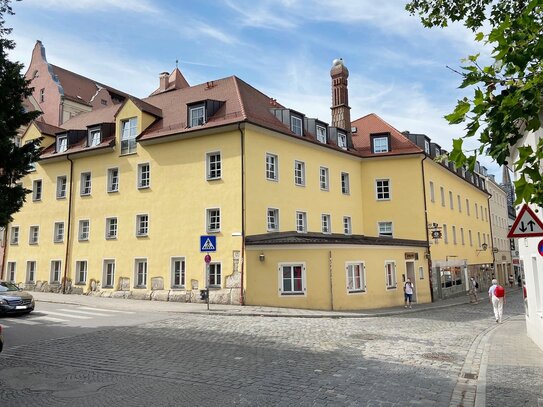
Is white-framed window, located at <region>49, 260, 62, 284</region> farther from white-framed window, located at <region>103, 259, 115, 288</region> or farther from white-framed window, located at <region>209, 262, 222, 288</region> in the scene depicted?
white-framed window, located at <region>209, 262, 222, 288</region>

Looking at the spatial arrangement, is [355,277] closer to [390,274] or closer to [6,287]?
[390,274]

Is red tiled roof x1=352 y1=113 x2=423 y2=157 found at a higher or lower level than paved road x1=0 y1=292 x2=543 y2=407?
higher

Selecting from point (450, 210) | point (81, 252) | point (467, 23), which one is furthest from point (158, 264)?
point (450, 210)

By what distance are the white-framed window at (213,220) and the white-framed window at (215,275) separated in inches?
70.9

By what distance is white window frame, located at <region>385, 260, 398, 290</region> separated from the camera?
84.2ft

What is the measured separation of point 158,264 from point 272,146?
29.7 feet

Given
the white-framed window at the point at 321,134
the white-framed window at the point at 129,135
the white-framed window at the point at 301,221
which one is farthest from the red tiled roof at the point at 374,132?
the white-framed window at the point at 129,135

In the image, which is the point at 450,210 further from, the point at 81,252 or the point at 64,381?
the point at 64,381

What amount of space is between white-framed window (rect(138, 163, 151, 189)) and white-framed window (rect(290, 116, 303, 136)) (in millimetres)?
8900

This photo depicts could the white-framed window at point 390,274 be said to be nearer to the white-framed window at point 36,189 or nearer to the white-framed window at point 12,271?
the white-framed window at point 36,189

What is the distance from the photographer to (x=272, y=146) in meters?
25.1

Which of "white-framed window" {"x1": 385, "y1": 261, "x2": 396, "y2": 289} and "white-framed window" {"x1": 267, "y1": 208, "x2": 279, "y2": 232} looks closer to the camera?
"white-framed window" {"x1": 267, "y1": 208, "x2": 279, "y2": 232}

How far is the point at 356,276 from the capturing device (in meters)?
23.7

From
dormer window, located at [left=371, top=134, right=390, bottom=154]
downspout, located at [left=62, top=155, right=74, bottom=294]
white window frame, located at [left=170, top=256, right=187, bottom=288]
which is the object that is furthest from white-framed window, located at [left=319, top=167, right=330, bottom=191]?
downspout, located at [left=62, top=155, right=74, bottom=294]
